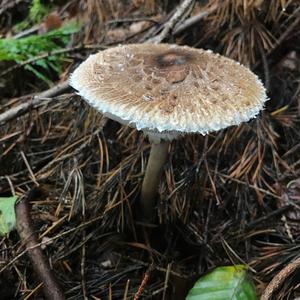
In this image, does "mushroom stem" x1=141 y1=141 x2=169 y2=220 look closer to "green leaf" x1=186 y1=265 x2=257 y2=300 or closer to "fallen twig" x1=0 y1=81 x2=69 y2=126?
"green leaf" x1=186 y1=265 x2=257 y2=300

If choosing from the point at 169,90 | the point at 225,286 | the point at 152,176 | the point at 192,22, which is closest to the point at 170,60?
the point at 169,90

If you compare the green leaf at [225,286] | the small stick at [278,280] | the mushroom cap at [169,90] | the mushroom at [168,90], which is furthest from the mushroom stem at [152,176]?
the small stick at [278,280]

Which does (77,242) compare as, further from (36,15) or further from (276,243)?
(36,15)

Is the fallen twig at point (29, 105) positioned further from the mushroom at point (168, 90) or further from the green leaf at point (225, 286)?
the green leaf at point (225, 286)

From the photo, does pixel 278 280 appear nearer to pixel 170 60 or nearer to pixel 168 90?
pixel 168 90

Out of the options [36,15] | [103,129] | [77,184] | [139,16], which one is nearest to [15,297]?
[77,184]

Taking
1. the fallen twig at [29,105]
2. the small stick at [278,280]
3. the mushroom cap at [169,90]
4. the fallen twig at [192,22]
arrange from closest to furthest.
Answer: the mushroom cap at [169,90]
the small stick at [278,280]
the fallen twig at [29,105]
the fallen twig at [192,22]

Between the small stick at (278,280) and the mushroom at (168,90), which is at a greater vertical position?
the mushroom at (168,90)
